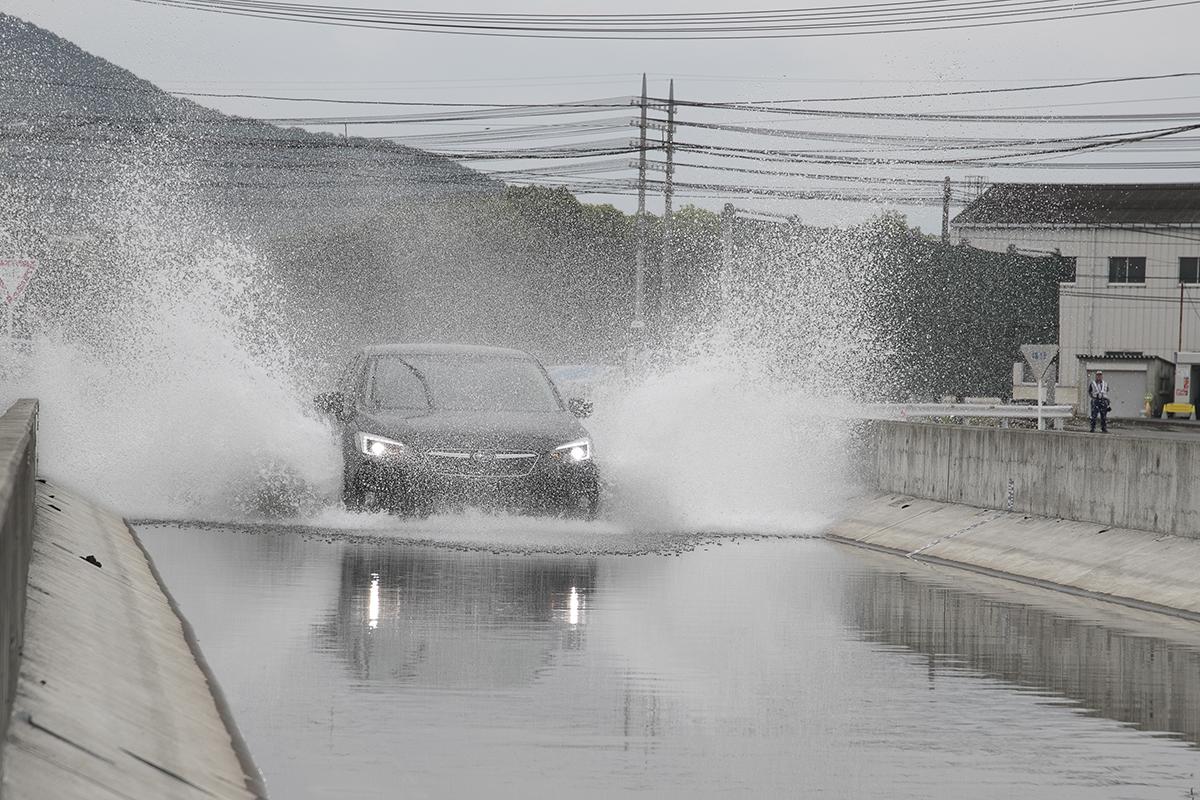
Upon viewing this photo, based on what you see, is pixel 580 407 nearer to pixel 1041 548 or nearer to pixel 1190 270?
pixel 1041 548

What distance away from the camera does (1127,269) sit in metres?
100

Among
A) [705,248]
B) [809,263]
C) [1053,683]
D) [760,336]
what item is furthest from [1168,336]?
[1053,683]

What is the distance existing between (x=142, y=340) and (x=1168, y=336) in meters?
77.5

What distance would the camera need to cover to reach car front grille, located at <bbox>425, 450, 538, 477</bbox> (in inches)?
834

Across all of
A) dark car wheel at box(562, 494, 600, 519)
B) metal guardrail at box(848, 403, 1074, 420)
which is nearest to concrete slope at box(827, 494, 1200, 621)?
dark car wheel at box(562, 494, 600, 519)

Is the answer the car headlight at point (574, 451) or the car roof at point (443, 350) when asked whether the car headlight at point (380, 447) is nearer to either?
the car headlight at point (574, 451)

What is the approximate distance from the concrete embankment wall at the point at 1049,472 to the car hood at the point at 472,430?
147 inches

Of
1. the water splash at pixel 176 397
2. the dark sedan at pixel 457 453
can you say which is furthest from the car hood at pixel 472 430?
the water splash at pixel 176 397

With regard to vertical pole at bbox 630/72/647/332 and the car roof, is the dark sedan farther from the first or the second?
vertical pole at bbox 630/72/647/332

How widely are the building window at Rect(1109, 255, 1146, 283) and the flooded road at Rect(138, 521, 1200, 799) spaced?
276ft

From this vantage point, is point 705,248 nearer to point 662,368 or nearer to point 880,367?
point 880,367

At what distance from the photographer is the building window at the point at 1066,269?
99.1 m

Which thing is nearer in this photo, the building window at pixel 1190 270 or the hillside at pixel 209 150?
the hillside at pixel 209 150

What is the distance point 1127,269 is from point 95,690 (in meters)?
94.5
